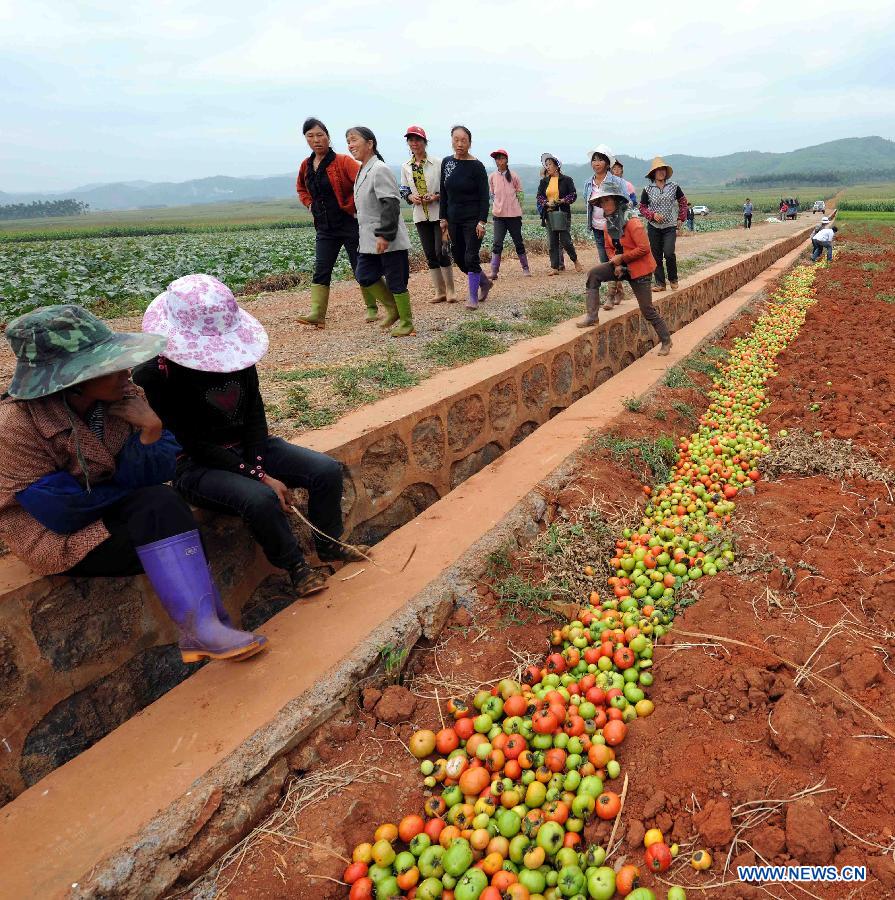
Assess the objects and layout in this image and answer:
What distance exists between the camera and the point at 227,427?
3068 millimetres

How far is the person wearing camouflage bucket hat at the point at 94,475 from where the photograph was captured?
2195mm

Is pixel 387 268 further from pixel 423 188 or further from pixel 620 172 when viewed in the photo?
pixel 620 172

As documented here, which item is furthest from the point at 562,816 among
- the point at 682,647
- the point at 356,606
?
the point at 356,606

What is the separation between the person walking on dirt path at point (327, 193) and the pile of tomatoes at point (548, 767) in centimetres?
424

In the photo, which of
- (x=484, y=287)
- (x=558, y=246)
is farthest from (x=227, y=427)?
(x=558, y=246)

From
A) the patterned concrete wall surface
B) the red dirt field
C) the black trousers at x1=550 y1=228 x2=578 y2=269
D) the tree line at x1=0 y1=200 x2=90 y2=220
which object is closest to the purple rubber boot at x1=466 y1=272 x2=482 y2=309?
the patterned concrete wall surface

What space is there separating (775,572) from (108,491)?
10.5ft

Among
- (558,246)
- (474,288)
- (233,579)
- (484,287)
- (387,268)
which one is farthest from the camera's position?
(558,246)

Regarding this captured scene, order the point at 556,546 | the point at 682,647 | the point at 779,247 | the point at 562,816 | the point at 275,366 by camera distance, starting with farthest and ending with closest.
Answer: the point at 779,247
the point at 275,366
the point at 556,546
the point at 682,647
the point at 562,816

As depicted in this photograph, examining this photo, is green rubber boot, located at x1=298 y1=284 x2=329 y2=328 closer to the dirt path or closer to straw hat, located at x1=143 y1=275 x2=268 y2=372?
the dirt path

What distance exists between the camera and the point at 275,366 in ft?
18.0

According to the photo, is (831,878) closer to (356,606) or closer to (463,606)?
(463,606)

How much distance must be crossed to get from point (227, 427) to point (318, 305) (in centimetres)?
371

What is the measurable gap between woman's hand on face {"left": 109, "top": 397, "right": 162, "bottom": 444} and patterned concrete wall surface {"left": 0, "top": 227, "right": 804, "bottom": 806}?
698 millimetres
